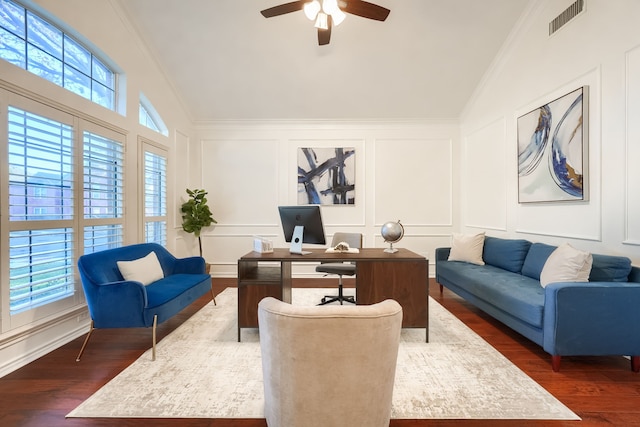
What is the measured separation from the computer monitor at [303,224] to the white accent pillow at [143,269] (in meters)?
1.60

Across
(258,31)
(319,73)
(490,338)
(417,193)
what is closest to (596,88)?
(490,338)

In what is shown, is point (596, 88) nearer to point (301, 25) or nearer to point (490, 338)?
point (490, 338)

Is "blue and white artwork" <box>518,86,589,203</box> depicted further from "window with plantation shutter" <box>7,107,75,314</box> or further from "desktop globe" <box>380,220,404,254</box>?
"window with plantation shutter" <box>7,107,75,314</box>

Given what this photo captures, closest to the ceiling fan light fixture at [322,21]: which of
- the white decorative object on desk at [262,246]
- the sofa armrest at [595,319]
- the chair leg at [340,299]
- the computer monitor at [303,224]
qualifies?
the computer monitor at [303,224]

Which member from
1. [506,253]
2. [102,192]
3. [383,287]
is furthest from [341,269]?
[102,192]

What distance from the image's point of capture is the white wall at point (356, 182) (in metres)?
5.91

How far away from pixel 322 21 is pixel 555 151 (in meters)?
3.01

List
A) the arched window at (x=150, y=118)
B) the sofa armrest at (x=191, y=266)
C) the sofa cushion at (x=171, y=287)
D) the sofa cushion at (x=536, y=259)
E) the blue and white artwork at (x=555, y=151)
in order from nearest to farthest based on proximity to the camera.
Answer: the sofa cushion at (x=171, y=287) → the blue and white artwork at (x=555, y=151) → the sofa cushion at (x=536, y=259) → the sofa armrest at (x=191, y=266) → the arched window at (x=150, y=118)

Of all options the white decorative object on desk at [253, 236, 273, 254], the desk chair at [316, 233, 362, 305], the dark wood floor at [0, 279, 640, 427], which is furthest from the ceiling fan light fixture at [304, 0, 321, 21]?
the dark wood floor at [0, 279, 640, 427]

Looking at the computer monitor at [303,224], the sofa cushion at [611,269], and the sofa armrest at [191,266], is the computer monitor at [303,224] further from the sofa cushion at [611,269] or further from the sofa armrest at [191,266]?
the sofa cushion at [611,269]

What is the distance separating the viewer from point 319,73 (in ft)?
16.4

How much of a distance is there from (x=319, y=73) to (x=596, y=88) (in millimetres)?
3517

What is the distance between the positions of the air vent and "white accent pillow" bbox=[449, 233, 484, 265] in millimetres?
2686

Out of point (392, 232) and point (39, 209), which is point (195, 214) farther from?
point (392, 232)
